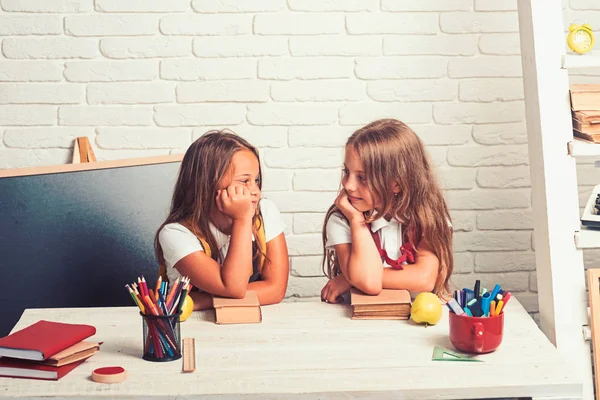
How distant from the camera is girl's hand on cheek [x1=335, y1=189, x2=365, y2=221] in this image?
1958 mm

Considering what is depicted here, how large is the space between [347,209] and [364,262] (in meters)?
0.15

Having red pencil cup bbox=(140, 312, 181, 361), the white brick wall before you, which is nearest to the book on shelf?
red pencil cup bbox=(140, 312, 181, 361)

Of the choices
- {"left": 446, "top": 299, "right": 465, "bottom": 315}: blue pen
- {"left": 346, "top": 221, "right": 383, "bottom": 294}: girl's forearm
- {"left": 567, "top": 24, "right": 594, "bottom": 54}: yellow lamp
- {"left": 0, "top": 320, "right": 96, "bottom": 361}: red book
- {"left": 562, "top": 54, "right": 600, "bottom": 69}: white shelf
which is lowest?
{"left": 0, "top": 320, "right": 96, "bottom": 361}: red book

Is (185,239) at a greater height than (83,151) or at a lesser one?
lesser

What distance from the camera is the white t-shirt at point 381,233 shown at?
2006mm

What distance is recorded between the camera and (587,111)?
1877 millimetres

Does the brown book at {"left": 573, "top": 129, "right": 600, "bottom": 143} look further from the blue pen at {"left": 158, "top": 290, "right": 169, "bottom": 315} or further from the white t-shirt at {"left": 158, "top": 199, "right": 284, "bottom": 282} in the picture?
the blue pen at {"left": 158, "top": 290, "right": 169, "bottom": 315}

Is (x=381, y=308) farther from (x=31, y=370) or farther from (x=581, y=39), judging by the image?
(x=581, y=39)

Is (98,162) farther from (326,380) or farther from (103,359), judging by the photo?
(326,380)

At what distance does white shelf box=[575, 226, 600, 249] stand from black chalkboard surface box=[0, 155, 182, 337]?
1.31 m

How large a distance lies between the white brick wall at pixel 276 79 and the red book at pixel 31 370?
4.23 feet

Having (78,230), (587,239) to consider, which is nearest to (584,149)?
(587,239)

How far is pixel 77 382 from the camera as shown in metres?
1.47

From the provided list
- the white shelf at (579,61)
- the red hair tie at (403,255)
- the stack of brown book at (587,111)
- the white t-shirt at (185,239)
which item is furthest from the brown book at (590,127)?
the white t-shirt at (185,239)
